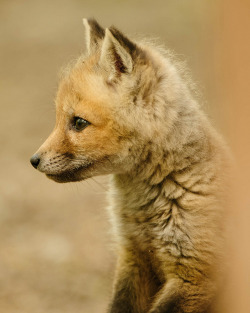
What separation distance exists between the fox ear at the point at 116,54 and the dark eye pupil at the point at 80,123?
0.39m

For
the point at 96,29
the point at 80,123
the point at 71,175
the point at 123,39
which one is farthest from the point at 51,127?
the point at 123,39

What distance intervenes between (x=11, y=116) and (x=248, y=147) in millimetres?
10439

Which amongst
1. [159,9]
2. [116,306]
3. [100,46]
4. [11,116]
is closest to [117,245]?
[116,306]

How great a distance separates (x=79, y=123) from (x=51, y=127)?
730cm

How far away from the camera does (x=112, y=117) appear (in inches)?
197

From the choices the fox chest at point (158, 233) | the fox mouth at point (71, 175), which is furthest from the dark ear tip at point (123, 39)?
the fox chest at point (158, 233)

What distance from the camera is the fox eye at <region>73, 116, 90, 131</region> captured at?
5016mm

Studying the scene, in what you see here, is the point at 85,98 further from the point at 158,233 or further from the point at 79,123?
the point at 158,233

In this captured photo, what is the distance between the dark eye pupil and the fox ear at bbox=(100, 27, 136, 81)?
39 centimetres

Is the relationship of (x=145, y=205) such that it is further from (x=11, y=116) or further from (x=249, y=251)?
(x=11, y=116)

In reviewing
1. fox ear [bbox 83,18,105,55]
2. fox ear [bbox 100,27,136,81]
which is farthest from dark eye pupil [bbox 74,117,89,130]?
fox ear [bbox 83,18,105,55]

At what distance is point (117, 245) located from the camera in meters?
5.77

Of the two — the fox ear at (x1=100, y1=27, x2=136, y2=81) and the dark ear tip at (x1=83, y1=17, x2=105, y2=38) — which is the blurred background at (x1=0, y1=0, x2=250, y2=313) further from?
the fox ear at (x1=100, y1=27, x2=136, y2=81)

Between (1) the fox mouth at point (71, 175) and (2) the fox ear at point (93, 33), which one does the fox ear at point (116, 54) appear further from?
(1) the fox mouth at point (71, 175)
